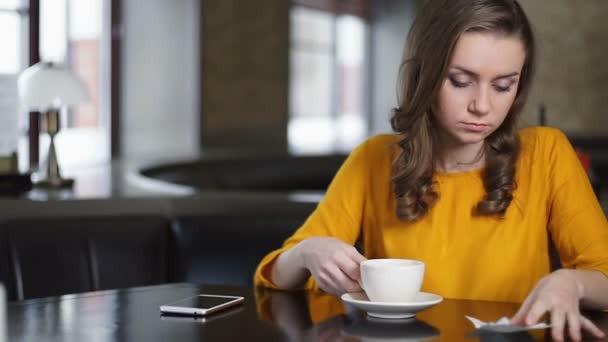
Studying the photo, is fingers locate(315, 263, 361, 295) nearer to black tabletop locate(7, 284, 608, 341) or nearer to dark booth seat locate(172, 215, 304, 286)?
black tabletop locate(7, 284, 608, 341)

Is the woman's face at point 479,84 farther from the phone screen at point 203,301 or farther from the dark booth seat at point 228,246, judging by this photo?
the dark booth seat at point 228,246

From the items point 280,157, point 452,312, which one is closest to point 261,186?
point 280,157

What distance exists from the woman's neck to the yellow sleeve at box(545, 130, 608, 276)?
14 centimetres

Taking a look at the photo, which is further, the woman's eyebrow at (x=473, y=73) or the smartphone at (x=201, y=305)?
the woman's eyebrow at (x=473, y=73)

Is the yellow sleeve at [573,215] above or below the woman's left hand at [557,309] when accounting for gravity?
above

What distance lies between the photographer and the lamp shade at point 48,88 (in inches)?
142

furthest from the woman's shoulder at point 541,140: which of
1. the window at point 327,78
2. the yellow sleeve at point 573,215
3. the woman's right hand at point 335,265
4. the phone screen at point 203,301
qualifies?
the window at point 327,78

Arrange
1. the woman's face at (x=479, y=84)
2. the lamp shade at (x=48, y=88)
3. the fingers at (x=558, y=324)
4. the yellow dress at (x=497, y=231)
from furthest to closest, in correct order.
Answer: the lamp shade at (x=48, y=88)
the yellow dress at (x=497, y=231)
the woman's face at (x=479, y=84)
the fingers at (x=558, y=324)

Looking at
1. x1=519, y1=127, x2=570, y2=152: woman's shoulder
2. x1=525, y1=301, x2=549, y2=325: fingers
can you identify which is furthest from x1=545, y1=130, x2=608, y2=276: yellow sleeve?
x1=525, y1=301, x2=549, y2=325: fingers

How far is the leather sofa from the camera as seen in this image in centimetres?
283


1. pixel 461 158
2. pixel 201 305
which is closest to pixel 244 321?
pixel 201 305

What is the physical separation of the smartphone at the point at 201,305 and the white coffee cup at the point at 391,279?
25cm

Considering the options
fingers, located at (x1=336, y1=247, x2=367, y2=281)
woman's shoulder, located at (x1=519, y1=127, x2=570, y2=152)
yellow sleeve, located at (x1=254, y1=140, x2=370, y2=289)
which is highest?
woman's shoulder, located at (x1=519, y1=127, x2=570, y2=152)

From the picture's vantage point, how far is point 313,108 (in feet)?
38.9
